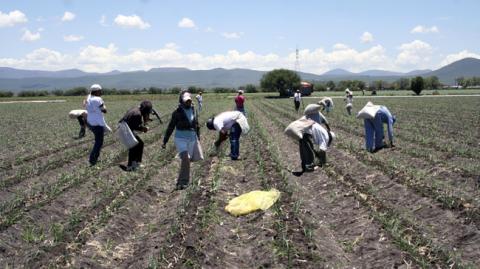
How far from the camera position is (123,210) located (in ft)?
24.7

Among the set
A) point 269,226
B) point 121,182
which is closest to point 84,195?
point 121,182

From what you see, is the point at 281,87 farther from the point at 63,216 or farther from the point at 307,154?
the point at 63,216

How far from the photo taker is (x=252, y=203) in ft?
24.7

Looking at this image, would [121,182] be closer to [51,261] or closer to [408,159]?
[51,261]

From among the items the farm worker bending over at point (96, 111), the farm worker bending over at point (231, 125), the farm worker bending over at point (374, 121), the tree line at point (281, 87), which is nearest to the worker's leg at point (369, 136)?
the farm worker bending over at point (374, 121)

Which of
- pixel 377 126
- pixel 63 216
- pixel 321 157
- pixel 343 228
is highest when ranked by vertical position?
pixel 377 126

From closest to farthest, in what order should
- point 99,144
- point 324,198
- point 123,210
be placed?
point 123,210, point 324,198, point 99,144

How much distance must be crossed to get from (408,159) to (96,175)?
22.9 ft

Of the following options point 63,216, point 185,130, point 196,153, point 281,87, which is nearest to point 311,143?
point 196,153

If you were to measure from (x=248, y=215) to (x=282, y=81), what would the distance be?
7021 cm

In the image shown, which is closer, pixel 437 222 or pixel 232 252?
pixel 232 252

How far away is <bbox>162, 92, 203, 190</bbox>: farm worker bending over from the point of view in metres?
8.82

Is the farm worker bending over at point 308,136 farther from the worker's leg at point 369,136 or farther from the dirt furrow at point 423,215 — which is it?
the worker's leg at point 369,136

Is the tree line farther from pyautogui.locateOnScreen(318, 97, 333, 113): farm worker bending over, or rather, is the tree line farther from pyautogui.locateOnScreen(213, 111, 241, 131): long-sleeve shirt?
pyautogui.locateOnScreen(213, 111, 241, 131): long-sleeve shirt
